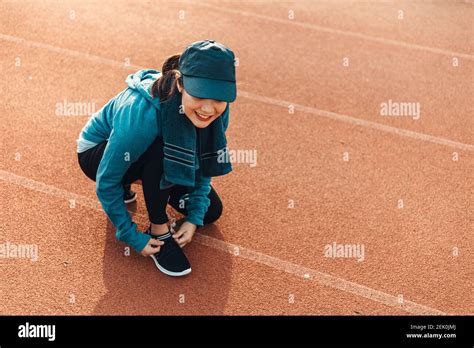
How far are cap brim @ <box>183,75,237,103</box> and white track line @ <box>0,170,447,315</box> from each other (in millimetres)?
1500

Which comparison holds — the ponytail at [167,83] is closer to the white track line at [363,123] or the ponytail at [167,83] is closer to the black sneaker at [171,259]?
the black sneaker at [171,259]

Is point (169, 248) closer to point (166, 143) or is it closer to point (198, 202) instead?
point (198, 202)

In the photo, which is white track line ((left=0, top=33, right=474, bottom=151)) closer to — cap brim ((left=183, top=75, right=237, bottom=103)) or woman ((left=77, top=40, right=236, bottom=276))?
woman ((left=77, top=40, right=236, bottom=276))

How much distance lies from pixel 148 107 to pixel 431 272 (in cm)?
266

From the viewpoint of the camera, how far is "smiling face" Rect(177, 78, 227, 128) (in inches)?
141

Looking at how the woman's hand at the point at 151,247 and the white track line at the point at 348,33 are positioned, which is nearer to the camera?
the woman's hand at the point at 151,247

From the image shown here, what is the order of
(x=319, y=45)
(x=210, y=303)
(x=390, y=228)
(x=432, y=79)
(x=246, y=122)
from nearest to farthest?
(x=210, y=303), (x=390, y=228), (x=246, y=122), (x=432, y=79), (x=319, y=45)

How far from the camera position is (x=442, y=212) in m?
5.15

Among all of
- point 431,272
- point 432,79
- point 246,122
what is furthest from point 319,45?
point 431,272

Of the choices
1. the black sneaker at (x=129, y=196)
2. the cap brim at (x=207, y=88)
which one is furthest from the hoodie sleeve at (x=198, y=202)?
the cap brim at (x=207, y=88)

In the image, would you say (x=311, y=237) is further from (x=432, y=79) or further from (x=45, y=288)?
(x=432, y=79)

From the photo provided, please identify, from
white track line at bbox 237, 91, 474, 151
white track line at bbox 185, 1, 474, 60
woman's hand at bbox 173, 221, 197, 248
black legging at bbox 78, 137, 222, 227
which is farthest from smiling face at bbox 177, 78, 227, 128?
white track line at bbox 185, 1, 474, 60

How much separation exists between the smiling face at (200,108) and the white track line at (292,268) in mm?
1241

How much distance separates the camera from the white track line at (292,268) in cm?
420
